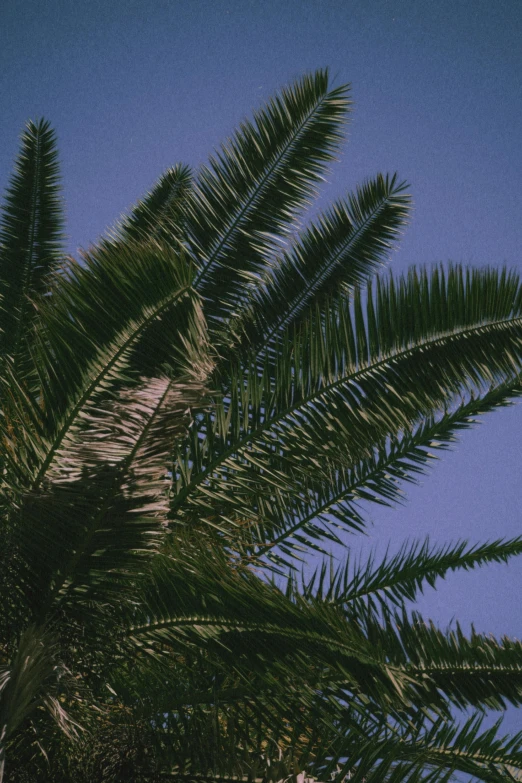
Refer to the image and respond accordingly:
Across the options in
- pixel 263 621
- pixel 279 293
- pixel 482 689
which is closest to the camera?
pixel 263 621

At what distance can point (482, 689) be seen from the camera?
4418 mm

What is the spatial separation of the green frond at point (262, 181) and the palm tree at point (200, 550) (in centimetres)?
124

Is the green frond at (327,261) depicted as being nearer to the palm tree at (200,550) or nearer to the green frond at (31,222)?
the palm tree at (200,550)

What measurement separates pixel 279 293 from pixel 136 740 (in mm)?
3282

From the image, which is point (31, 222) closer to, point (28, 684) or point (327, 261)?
point (327, 261)

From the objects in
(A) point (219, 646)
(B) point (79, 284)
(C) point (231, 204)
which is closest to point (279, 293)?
(C) point (231, 204)

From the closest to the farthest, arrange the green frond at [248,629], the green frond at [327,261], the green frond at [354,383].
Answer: the green frond at [248,629] → the green frond at [354,383] → the green frond at [327,261]

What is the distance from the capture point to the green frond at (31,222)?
6.31 m

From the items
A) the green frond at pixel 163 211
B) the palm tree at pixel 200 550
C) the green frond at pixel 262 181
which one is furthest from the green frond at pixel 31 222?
the palm tree at pixel 200 550

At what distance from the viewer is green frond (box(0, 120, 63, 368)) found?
20.7 ft

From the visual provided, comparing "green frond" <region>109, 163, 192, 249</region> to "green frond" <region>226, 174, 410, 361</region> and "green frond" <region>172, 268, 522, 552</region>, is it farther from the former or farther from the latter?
"green frond" <region>172, 268, 522, 552</region>

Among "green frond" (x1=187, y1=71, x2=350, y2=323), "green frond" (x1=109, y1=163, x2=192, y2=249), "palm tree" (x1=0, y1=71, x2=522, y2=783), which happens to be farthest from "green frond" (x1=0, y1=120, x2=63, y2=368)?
"palm tree" (x1=0, y1=71, x2=522, y2=783)

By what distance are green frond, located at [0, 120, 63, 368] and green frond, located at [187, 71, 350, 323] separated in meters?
1.48

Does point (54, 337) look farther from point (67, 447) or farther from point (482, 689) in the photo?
point (482, 689)
